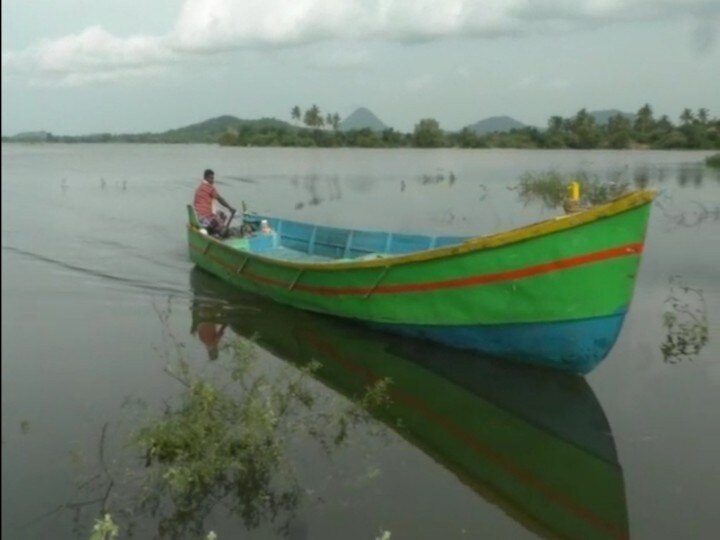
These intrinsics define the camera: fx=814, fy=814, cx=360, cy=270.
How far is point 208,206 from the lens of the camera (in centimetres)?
1465

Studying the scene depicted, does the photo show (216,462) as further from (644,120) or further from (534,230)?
(644,120)

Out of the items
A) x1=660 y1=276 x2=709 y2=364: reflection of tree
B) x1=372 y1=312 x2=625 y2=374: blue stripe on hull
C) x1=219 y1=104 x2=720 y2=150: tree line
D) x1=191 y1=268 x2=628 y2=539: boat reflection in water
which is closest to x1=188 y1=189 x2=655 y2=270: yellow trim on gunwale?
x1=372 y1=312 x2=625 y2=374: blue stripe on hull

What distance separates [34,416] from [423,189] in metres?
26.5

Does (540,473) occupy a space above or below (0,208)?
below

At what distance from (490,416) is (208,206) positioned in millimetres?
7952

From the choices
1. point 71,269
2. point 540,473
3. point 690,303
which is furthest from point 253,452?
point 71,269

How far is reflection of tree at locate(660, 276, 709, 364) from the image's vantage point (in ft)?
32.4

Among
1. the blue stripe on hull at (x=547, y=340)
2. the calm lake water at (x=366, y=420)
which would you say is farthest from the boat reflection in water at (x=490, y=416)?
the blue stripe on hull at (x=547, y=340)

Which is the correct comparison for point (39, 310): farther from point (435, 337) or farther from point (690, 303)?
point (690, 303)

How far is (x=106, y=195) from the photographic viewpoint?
32.2m

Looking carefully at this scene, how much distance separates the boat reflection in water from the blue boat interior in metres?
1.65

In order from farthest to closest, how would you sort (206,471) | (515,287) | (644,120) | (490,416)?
(644,120) < (515,287) < (490,416) < (206,471)

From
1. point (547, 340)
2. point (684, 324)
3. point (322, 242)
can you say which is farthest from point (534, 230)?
point (322, 242)

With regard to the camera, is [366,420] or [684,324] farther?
[684,324]
